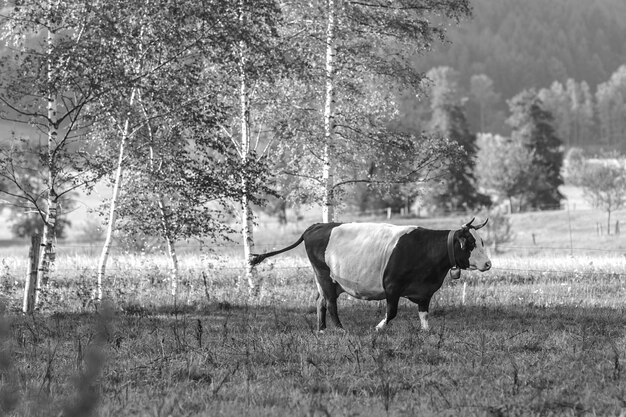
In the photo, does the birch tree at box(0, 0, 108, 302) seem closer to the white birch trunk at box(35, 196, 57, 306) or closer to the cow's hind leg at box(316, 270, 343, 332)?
the white birch trunk at box(35, 196, 57, 306)

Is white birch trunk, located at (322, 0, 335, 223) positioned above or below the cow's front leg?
above

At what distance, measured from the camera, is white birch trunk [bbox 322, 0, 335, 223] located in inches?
776

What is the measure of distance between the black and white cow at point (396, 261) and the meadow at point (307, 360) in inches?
22.2

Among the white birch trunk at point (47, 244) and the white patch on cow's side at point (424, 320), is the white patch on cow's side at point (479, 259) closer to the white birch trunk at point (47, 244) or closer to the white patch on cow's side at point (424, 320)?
the white patch on cow's side at point (424, 320)

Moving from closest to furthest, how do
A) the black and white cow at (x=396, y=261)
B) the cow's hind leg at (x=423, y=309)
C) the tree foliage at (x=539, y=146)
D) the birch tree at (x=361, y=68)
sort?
the cow's hind leg at (x=423, y=309) < the black and white cow at (x=396, y=261) < the birch tree at (x=361, y=68) < the tree foliage at (x=539, y=146)

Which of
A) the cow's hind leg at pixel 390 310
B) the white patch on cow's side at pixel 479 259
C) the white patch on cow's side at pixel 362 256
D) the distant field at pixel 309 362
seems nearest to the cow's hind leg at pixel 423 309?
the distant field at pixel 309 362

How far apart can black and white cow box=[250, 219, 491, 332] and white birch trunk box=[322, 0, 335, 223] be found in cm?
715

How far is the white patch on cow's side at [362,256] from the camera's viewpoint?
40.3 ft

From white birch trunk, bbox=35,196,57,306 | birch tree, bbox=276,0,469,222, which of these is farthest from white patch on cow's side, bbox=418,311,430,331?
birch tree, bbox=276,0,469,222

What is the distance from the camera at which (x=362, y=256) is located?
12.3 meters

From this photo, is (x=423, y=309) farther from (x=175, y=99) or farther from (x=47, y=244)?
(x=47, y=244)

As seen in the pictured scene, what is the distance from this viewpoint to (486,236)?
2160 inches

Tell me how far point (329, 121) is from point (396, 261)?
8.23 meters

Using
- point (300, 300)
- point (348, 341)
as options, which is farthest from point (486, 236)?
point (348, 341)
